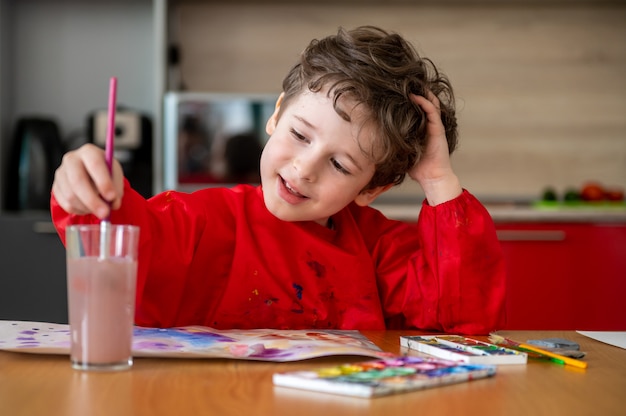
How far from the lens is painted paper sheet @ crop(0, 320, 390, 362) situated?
2.64 ft

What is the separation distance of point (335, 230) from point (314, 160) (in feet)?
0.78

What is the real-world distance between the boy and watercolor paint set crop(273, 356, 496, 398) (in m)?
0.47

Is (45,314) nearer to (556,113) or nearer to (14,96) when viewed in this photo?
(14,96)

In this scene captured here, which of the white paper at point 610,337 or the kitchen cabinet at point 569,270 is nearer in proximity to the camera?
the white paper at point 610,337

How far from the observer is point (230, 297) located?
1263mm

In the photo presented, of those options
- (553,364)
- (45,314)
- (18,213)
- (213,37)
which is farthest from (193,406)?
(213,37)

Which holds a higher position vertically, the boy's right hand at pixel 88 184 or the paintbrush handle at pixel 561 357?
the boy's right hand at pixel 88 184

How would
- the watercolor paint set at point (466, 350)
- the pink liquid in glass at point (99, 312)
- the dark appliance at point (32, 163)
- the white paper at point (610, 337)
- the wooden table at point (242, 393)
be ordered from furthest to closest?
the dark appliance at point (32, 163) → the white paper at point (610, 337) → the watercolor paint set at point (466, 350) → the pink liquid in glass at point (99, 312) → the wooden table at point (242, 393)

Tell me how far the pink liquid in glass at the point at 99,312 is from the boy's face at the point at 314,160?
0.49 m

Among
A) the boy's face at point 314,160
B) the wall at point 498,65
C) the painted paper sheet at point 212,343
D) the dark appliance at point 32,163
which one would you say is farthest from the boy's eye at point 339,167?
the wall at point 498,65

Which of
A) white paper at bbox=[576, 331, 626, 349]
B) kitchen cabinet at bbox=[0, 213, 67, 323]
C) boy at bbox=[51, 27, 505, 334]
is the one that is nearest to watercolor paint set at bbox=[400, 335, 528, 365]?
white paper at bbox=[576, 331, 626, 349]

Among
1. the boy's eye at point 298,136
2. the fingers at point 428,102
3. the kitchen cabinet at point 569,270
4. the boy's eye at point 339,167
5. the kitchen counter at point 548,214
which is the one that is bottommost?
the kitchen cabinet at point 569,270

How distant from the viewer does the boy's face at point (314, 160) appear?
3.91ft

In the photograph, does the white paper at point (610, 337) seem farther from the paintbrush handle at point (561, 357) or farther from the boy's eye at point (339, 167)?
the boy's eye at point (339, 167)
